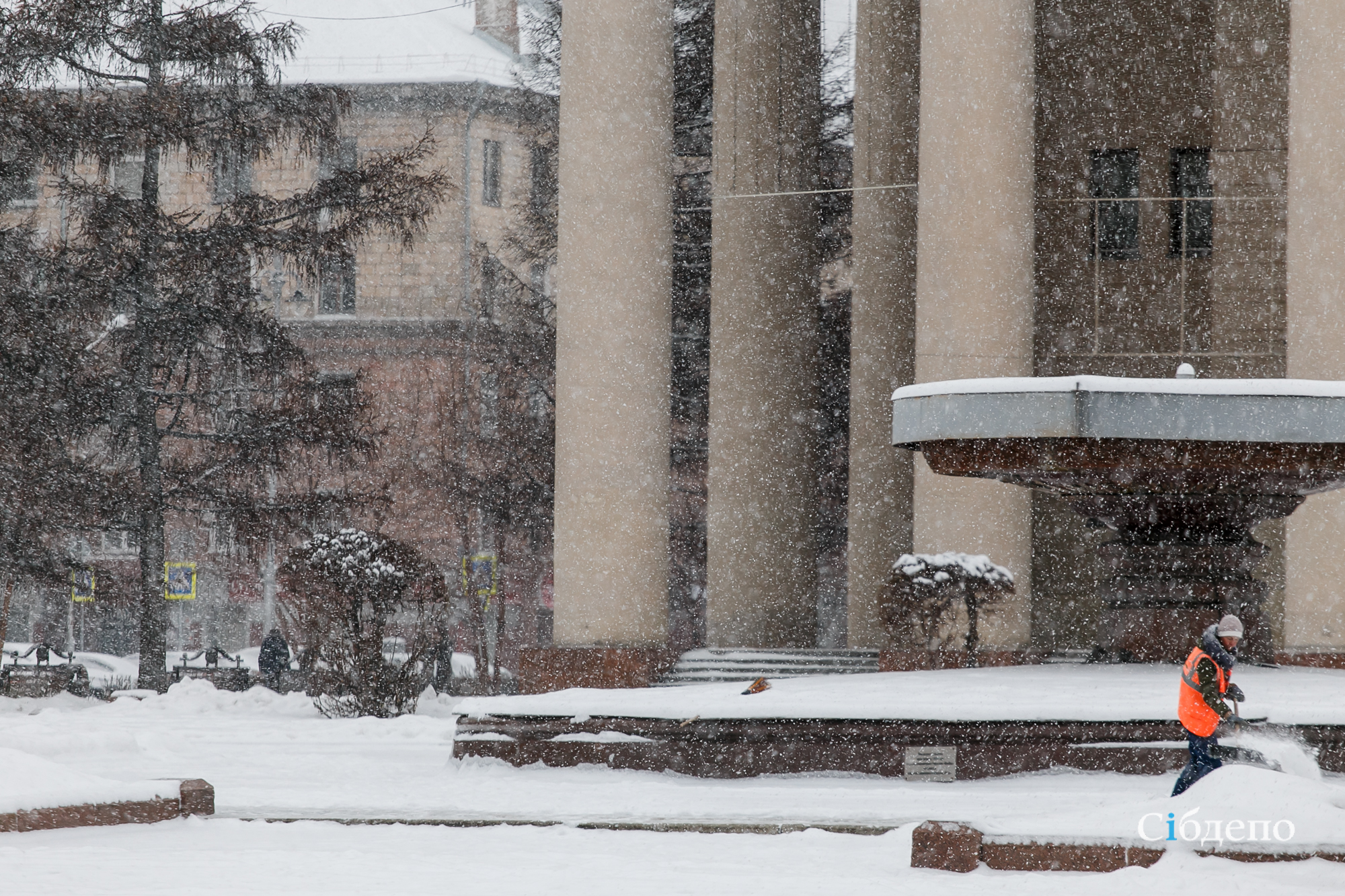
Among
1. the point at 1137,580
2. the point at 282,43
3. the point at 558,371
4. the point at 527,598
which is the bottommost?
the point at 527,598

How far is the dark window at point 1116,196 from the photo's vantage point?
82.7 ft

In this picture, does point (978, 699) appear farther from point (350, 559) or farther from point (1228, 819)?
point (350, 559)

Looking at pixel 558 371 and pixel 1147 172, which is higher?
pixel 1147 172

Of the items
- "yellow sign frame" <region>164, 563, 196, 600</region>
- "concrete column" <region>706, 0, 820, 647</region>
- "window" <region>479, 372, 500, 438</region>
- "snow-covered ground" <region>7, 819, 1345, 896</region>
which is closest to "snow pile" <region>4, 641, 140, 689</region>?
"yellow sign frame" <region>164, 563, 196, 600</region>

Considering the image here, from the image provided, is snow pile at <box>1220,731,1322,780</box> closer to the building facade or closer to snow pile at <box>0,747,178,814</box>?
snow pile at <box>0,747,178,814</box>

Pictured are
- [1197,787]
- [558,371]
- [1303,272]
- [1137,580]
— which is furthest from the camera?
[558,371]

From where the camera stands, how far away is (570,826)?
33.7 ft

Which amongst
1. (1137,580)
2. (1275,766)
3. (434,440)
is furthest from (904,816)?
(434,440)

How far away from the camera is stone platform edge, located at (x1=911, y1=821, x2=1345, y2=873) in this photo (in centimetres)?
838

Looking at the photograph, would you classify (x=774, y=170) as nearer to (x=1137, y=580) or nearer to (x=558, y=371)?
(x=558, y=371)

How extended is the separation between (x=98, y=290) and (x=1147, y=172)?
50.3 ft

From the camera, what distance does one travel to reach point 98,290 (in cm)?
2431

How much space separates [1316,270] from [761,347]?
28.0 ft

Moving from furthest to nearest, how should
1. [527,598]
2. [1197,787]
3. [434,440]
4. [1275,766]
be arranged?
[527,598] < [434,440] < [1275,766] < [1197,787]
